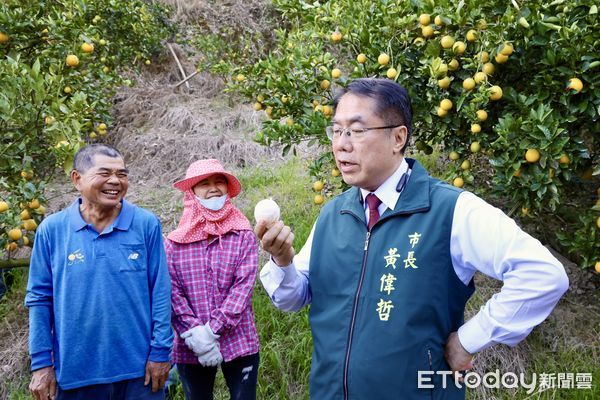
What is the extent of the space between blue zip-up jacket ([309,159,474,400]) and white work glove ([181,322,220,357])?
0.87 metres

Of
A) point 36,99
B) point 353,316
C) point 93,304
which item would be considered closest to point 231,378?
point 93,304

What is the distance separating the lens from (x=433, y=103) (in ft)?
10.1

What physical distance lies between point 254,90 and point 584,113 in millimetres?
1975

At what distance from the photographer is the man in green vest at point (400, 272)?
152 centimetres

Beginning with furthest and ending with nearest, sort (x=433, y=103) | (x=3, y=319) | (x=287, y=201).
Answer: (x=287, y=201) < (x=3, y=319) < (x=433, y=103)

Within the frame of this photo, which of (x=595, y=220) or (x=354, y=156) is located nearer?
(x=354, y=156)

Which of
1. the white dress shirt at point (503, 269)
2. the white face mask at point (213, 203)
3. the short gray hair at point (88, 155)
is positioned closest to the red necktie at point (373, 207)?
the white dress shirt at point (503, 269)

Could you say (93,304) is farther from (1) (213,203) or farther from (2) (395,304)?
(2) (395,304)

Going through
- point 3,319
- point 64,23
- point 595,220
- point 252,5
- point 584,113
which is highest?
point 252,5

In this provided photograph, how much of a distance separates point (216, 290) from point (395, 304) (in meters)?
1.22

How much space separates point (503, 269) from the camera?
1.51 meters

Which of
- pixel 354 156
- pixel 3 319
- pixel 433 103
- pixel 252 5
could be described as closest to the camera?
pixel 354 156

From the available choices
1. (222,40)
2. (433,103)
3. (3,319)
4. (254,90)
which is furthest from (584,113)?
(222,40)

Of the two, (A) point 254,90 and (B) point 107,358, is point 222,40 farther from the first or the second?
(B) point 107,358
